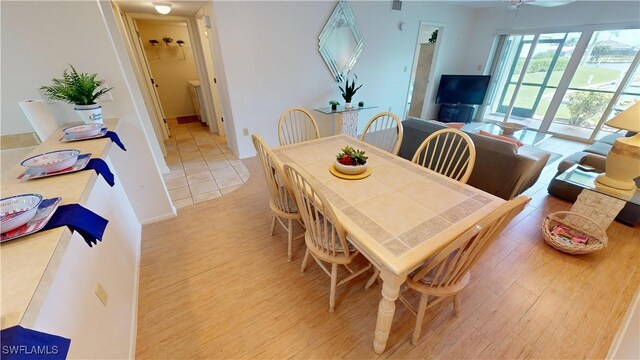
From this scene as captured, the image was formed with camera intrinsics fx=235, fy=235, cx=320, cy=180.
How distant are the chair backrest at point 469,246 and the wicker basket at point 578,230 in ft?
4.62

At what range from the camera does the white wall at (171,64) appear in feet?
15.3

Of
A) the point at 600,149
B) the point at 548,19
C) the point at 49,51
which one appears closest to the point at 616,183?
the point at 600,149

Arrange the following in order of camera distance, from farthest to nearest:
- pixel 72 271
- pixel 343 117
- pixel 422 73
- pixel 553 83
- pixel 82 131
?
pixel 422 73, pixel 553 83, pixel 343 117, pixel 82 131, pixel 72 271

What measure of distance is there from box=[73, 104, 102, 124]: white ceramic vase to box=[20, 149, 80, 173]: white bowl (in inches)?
20.8

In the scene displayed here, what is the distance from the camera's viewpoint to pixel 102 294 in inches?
44.6

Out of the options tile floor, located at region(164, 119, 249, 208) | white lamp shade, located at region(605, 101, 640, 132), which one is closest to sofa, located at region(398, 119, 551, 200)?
white lamp shade, located at region(605, 101, 640, 132)

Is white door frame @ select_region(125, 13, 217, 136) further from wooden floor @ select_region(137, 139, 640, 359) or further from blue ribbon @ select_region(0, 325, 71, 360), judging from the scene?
blue ribbon @ select_region(0, 325, 71, 360)

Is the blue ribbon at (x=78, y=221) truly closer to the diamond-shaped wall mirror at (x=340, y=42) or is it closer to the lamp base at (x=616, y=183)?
the lamp base at (x=616, y=183)

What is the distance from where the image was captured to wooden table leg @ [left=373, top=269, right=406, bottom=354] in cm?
98

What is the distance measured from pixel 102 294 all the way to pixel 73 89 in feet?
4.18

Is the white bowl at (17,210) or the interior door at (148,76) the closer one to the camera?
the white bowl at (17,210)

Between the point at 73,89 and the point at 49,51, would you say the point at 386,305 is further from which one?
the point at 49,51

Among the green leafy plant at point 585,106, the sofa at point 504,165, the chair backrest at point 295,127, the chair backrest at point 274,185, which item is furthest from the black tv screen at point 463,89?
the chair backrest at point 274,185

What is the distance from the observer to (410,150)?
278 cm
